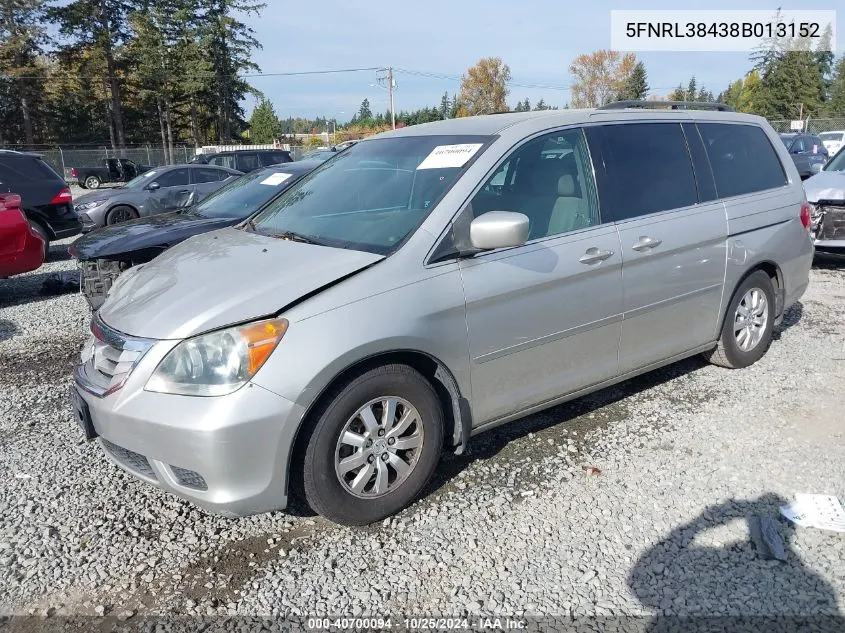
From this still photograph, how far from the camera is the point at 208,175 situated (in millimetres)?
14820

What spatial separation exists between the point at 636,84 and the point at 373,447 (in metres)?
84.6

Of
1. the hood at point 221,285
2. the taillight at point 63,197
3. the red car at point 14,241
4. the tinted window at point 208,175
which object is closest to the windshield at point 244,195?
the red car at point 14,241

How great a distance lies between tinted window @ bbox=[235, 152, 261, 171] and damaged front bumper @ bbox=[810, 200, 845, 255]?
1368 cm

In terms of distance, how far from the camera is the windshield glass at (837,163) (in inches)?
364

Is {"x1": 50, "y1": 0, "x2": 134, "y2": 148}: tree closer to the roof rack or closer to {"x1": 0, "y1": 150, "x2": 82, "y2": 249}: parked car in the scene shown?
{"x1": 0, "y1": 150, "x2": 82, "y2": 249}: parked car

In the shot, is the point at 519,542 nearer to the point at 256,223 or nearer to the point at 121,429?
the point at 121,429

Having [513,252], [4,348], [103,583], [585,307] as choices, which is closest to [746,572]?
[585,307]

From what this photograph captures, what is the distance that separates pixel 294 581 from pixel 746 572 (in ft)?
6.16

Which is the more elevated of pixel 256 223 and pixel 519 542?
pixel 256 223

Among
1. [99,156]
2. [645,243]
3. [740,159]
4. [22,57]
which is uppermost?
[22,57]

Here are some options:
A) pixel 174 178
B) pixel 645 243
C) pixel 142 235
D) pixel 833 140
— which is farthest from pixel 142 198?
pixel 833 140

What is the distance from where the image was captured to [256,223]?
412cm

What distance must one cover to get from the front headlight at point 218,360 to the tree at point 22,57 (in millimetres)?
51359

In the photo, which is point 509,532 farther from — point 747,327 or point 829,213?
point 829,213
